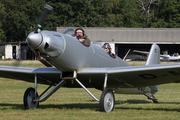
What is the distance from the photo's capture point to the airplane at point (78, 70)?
1192 cm

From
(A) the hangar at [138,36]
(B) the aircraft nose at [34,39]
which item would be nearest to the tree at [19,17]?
(A) the hangar at [138,36]

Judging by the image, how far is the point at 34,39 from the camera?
37.8 feet

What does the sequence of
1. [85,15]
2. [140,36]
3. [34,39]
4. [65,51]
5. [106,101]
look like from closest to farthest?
1. [34,39]
2. [65,51]
3. [106,101]
4. [140,36]
5. [85,15]

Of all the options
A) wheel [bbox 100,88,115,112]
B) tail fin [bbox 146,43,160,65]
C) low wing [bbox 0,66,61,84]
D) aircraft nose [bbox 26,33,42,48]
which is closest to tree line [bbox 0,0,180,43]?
tail fin [bbox 146,43,160,65]

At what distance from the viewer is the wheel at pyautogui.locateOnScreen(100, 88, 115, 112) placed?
12.5 meters

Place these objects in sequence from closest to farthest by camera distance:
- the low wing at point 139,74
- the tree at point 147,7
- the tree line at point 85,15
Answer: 1. the low wing at point 139,74
2. the tree line at point 85,15
3. the tree at point 147,7

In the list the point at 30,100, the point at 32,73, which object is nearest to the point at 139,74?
the point at 32,73

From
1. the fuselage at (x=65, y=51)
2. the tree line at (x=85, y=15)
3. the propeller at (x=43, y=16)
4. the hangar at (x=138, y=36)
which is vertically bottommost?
the hangar at (x=138, y=36)

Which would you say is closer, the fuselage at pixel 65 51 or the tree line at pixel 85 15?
the fuselage at pixel 65 51

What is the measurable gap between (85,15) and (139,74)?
68.6m

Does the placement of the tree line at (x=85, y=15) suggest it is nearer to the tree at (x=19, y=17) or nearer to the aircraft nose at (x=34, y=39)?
the tree at (x=19, y=17)

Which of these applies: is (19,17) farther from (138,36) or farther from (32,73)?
(32,73)

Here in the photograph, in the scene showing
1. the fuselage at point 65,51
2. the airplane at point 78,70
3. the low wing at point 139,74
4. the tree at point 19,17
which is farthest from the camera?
the tree at point 19,17

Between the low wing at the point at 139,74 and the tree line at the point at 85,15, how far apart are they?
2445 inches
